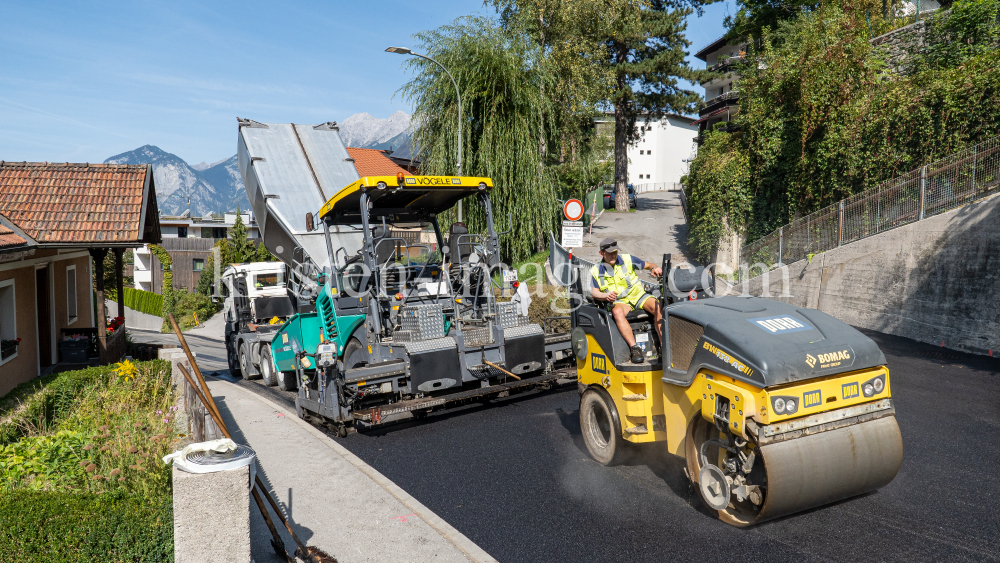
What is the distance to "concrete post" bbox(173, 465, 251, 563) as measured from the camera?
385 centimetres

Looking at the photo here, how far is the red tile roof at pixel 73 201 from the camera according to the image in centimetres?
1069

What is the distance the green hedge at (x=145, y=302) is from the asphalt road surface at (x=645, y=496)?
40.5m

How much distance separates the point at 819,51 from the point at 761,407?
60.3ft

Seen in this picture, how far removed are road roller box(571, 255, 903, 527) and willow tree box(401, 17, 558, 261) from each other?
49.5 ft

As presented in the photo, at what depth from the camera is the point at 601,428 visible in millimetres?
6723

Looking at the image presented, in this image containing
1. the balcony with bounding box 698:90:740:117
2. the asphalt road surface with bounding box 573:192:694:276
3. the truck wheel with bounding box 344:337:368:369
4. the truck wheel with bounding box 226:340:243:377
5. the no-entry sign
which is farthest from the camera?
the balcony with bounding box 698:90:740:117

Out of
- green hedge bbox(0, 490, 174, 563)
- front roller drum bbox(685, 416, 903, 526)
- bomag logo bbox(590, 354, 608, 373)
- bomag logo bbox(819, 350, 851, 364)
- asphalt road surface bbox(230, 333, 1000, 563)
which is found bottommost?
asphalt road surface bbox(230, 333, 1000, 563)

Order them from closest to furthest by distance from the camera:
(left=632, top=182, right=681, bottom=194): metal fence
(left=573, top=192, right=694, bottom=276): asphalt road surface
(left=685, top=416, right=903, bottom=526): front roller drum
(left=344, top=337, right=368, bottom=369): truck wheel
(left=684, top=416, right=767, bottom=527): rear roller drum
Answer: (left=685, top=416, right=903, bottom=526): front roller drum, (left=684, top=416, right=767, bottom=527): rear roller drum, (left=344, top=337, right=368, bottom=369): truck wheel, (left=573, top=192, right=694, bottom=276): asphalt road surface, (left=632, top=182, right=681, bottom=194): metal fence

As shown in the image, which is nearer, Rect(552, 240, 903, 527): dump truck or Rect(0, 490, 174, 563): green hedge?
Rect(0, 490, 174, 563): green hedge

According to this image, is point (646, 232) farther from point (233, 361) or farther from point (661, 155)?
point (661, 155)

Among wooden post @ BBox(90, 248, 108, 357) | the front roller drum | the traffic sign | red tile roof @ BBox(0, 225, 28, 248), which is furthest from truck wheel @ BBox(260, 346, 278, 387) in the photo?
the front roller drum

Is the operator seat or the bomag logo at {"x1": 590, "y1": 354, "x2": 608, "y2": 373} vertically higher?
the operator seat

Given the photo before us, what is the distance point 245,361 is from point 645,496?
32.2ft

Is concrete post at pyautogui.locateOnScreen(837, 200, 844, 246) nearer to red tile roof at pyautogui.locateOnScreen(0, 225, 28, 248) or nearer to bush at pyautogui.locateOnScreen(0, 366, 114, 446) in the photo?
bush at pyautogui.locateOnScreen(0, 366, 114, 446)
